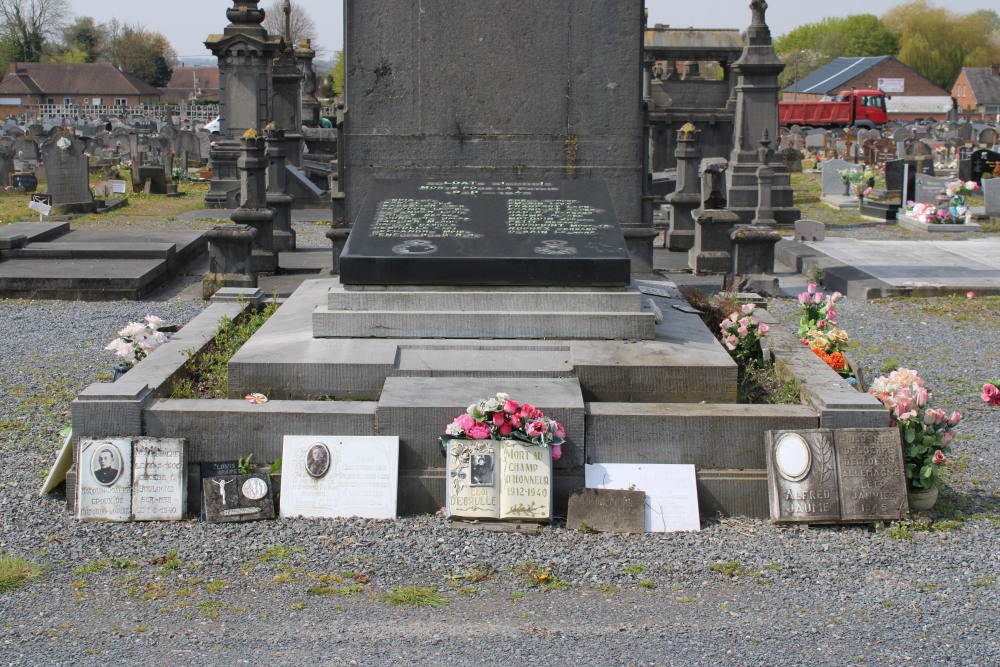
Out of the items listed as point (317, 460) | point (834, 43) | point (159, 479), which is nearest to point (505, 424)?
point (317, 460)

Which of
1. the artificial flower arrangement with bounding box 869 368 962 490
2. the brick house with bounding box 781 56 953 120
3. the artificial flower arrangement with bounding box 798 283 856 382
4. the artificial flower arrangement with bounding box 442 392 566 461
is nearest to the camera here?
the artificial flower arrangement with bounding box 442 392 566 461

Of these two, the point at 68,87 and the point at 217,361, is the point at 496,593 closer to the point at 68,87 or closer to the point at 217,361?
the point at 217,361

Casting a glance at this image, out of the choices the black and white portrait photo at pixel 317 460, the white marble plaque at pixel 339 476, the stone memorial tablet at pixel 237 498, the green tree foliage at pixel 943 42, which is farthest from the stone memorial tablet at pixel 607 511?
the green tree foliage at pixel 943 42

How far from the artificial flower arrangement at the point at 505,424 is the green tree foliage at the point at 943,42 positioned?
101 metres

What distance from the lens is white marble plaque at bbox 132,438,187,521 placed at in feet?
17.5

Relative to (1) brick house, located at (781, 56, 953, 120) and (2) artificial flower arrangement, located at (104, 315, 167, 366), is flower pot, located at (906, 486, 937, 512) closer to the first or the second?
(2) artificial flower arrangement, located at (104, 315, 167, 366)

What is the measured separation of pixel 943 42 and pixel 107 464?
107 m

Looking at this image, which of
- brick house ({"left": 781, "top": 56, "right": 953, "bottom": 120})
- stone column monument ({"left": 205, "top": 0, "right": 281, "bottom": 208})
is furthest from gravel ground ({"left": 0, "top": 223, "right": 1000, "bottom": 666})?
brick house ({"left": 781, "top": 56, "right": 953, "bottom": 120})

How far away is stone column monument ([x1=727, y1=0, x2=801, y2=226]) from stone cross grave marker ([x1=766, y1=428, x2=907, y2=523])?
1337 cm

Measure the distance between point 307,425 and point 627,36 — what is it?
4.04 meters

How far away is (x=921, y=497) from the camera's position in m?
5.41

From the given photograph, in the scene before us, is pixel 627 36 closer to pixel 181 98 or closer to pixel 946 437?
A: pixel 946 437

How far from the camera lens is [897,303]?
1162 centimetres

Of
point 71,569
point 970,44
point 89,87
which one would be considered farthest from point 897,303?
point 970,44
